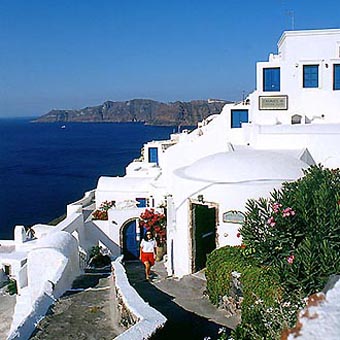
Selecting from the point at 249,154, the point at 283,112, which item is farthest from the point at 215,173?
the point at 283,112

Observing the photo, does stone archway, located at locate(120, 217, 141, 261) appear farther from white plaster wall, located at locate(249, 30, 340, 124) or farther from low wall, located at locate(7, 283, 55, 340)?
low wall, located at locate(7, 283, 55, 340)

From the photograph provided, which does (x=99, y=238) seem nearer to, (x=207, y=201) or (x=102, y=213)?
(x=102, y=213)

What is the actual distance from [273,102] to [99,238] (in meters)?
9.88

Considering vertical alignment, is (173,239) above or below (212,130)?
below

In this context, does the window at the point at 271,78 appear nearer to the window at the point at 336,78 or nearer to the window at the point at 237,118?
the window at the point at 237,118

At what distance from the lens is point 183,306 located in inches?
495

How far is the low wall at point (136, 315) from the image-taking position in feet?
29.1

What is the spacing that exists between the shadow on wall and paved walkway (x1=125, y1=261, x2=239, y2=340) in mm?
4526

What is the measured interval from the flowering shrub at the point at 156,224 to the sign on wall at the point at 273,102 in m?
7.96

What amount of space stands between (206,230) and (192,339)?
631cm

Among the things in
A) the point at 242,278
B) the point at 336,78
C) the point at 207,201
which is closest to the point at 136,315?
the point at 242,278

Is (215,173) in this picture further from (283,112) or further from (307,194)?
(283,112)

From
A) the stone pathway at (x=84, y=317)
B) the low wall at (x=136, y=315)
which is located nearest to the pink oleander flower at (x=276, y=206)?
the low wall at (x=136, y=315)

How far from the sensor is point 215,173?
49.6ft
